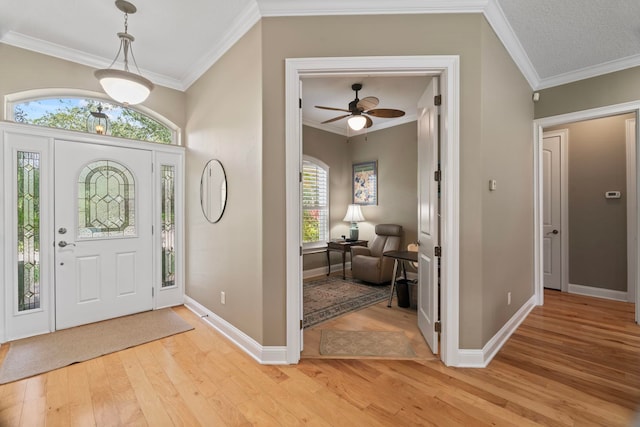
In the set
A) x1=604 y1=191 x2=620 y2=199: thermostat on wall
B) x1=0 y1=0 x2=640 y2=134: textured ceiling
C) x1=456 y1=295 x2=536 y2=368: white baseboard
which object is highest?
x1=0 y1=0 x2=640 y2=134: textured ceiling

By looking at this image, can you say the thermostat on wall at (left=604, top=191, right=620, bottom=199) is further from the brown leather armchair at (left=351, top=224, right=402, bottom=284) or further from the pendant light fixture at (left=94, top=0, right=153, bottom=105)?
the pendant light fixture at (left=94, top=0, right=153, bottom=105)

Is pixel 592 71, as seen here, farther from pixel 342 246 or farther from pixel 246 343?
pixel 246 343

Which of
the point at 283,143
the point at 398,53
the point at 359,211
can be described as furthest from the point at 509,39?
the point at 359,211

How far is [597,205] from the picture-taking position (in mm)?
4020

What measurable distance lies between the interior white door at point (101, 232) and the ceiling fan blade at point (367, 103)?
8.97 feet

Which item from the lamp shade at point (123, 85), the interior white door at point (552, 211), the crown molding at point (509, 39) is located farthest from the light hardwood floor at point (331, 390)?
the crown molding at point (509, 39)

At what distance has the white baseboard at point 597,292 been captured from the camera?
12.6 feet

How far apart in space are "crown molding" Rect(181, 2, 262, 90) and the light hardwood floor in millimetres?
2901

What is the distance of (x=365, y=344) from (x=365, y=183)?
148 inches

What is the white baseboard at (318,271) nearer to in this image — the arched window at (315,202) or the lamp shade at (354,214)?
the arched window at (315,202)

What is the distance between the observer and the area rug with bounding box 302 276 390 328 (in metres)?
3.47

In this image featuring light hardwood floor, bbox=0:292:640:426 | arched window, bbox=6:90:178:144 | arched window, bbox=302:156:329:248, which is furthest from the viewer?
arched window, bbox=302:156:329:248

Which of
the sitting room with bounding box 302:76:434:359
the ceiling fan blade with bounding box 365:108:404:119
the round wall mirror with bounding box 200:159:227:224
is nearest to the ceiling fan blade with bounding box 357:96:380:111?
the ceiling fan blade with bounding box 365:108:404:119

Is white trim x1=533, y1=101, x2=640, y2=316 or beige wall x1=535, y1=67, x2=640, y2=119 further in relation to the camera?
white trim x1=533, y1=101, x2=640, y2=316
